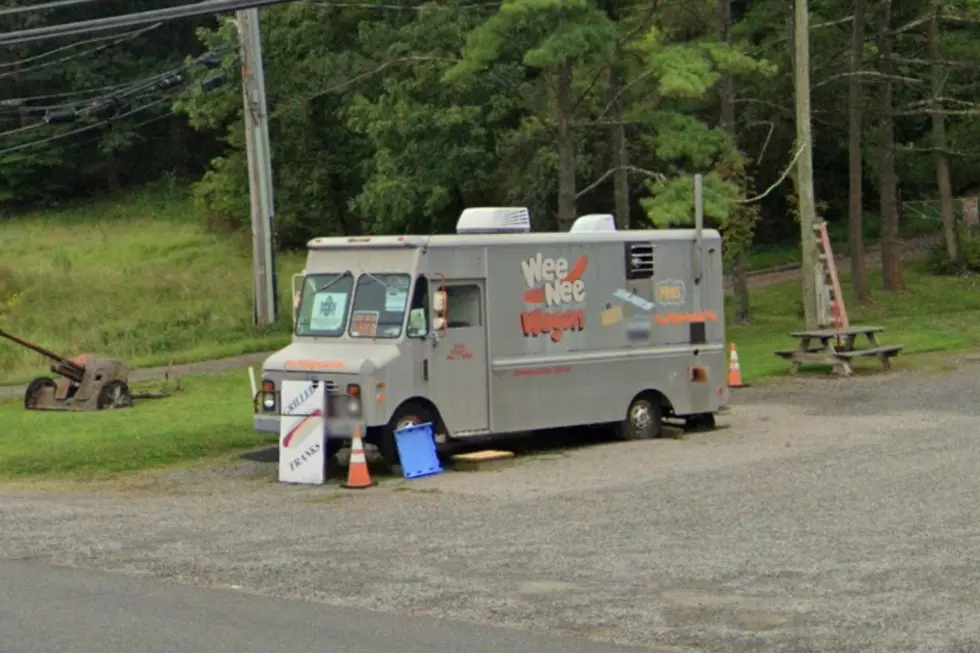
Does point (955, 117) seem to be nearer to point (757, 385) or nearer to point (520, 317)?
point (757, 385)

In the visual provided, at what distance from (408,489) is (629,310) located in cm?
457

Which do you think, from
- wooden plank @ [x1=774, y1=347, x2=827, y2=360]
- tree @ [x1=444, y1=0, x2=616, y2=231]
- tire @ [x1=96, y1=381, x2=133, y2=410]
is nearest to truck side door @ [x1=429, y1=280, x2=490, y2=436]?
tire @ [x1=96, y1=381, x2=133, y2=410]

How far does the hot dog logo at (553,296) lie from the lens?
17.8 metres

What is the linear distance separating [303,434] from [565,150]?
14158mm

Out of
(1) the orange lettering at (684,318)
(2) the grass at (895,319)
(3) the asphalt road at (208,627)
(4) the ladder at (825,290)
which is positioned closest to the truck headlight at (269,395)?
(1) the orange lettering at (684,318)

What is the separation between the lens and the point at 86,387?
77.4 feet

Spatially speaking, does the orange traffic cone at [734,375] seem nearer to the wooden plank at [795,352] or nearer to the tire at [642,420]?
the wooden plank at [795,352]

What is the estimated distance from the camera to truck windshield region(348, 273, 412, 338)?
16734 millimetres

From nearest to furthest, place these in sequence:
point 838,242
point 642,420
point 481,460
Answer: point 481,460 → point 642,420 → point 838,242

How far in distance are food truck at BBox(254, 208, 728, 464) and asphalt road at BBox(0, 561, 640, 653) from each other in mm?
6514

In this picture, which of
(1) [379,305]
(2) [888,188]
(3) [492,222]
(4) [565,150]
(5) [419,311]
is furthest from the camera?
(2) [888,188]

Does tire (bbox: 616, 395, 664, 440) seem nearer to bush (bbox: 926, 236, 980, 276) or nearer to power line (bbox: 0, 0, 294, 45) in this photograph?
power line (bbox: 0, 0, 294, 45)

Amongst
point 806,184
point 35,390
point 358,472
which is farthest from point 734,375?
point 35,390

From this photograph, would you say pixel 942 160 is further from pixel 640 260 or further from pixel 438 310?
pixel 438 310
